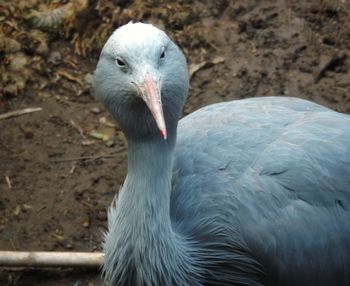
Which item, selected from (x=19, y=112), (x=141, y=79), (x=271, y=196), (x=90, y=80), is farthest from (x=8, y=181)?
(x=141, y=79)

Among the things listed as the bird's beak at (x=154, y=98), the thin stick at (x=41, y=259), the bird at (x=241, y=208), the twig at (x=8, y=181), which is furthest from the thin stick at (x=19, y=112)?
the bird's beak at (x=154, y=98)

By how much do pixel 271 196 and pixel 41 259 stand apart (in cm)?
157

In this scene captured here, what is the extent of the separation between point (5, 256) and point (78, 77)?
181 cm

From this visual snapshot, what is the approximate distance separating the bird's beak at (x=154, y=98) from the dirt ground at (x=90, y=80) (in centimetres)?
206

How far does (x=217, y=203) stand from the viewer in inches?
143

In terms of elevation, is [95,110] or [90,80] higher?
[90,80]

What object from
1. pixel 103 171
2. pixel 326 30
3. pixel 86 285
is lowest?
pixel 86 285

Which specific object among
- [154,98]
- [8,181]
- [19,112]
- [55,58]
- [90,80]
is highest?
[154,98]

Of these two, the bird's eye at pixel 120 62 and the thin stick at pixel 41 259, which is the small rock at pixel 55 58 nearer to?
the thin stick at pixel 41 259

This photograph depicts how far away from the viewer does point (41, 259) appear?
14.4ft

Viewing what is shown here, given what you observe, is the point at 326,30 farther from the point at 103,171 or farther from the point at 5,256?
the point at 5,256

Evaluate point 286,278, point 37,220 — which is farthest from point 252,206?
point 37,220

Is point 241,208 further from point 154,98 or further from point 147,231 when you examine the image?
point 154,98

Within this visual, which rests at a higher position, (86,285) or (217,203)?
(217,203)
